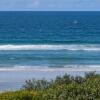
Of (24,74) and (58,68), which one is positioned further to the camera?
(58,68)

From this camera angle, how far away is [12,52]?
40969 millimetres

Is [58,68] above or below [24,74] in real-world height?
above

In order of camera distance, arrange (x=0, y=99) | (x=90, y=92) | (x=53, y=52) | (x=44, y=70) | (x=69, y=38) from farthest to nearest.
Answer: (x=69, y=38), (x=53, y=52), (x=44, y=70), (x=90, y=92), (x=0, y=99)

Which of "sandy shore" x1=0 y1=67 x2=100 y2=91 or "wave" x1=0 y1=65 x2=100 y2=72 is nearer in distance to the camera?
"sandy shore" x1=0 y1=67 x2=100 y2=91

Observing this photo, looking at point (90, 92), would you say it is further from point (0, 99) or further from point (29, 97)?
point (0, 99)

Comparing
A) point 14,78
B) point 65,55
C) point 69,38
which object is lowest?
point 14,78

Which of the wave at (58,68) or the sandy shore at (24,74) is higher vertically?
the wave at (58,68)

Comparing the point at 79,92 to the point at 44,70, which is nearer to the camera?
the point at 79,92

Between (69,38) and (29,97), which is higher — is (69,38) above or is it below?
above

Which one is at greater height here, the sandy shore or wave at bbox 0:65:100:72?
wave at bbox 0:65:100:72

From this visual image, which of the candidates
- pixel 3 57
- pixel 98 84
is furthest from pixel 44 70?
pixel 98 84

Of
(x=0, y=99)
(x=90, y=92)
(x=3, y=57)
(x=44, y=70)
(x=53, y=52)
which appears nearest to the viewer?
(x=0, y=99)

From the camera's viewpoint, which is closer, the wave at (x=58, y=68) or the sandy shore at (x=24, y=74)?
the sandy shore at (x=24, y=74)

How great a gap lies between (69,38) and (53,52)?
15.8m
